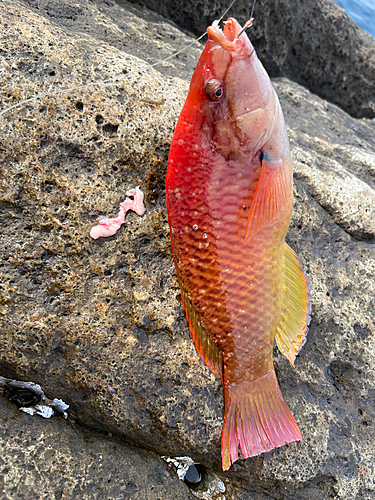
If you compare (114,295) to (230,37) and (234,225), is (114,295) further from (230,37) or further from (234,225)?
(230,37)

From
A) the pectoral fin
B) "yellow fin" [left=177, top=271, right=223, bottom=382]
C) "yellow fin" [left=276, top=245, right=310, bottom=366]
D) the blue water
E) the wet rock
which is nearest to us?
the wet rock

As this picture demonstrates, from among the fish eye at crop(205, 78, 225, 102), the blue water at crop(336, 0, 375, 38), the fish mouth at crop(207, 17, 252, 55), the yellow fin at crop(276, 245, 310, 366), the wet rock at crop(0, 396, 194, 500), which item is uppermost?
the blue water at crop(336, 0, 375, 38)

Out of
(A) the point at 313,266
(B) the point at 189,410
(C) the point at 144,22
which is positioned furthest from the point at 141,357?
(C) the point at 144,22

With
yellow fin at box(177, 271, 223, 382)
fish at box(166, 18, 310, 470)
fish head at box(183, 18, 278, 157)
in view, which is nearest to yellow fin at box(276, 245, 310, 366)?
fish at box(166, 18, 310, 470)

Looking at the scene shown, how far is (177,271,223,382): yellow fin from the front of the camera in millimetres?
1636

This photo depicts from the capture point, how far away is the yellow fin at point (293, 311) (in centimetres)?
175

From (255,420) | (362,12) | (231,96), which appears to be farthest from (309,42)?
(362,12)

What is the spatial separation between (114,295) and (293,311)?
0.92 meters

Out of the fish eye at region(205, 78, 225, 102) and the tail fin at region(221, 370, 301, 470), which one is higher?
the fish eye at region(205, 78, 225, 102)

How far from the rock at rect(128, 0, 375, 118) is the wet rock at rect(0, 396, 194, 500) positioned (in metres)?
3.18

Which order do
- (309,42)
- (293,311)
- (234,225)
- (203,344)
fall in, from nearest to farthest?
(234,225), (203,344), (293,311), (309,42)

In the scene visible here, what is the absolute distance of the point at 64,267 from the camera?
1.60 m

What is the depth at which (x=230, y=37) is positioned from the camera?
145 centimetres

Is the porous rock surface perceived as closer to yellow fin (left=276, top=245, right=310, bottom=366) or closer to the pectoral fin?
yellow fin (left=276, top=245, right=310, bottom=366)
